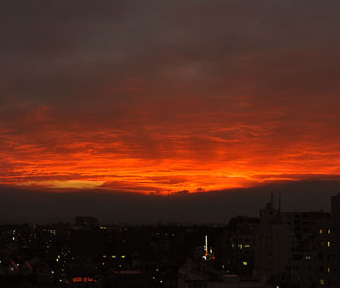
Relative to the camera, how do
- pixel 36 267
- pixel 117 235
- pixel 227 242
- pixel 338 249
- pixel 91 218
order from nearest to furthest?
pixel 338 249, pixel 36 267, pixel 227 242, pixel 117 235, pixel 91 218

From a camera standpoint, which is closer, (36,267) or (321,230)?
(321,230)

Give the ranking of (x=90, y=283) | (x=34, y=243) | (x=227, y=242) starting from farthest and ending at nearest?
(x=34, y=243) → (x=227, y=242) → (x=90, y=283)

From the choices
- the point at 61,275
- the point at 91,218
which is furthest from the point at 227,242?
the point at 91,218

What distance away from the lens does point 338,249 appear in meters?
23.9

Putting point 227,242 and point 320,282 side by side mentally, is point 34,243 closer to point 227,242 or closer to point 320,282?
point 227,242

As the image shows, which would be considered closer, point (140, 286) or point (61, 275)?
point (140, 286)

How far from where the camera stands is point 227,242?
1774 inches

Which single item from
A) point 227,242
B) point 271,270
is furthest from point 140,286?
point 227,242

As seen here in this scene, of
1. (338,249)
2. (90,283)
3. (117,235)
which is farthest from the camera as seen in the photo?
(117,235)

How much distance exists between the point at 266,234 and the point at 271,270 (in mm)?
2580

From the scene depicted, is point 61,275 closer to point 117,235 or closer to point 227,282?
point 227,282

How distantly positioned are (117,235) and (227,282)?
43.9m

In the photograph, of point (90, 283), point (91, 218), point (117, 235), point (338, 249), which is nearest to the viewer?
point (338, 249)

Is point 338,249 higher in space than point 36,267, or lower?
higher
